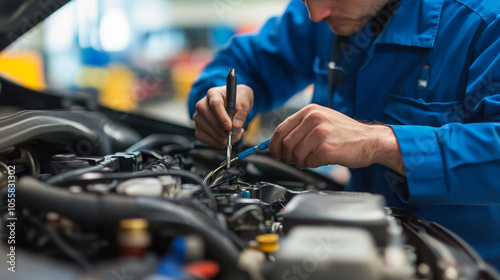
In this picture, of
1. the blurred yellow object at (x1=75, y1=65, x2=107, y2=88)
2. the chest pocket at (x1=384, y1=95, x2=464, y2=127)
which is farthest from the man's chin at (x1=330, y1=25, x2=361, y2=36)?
the blurred yellow object at (x1=75, y1=65, x2=107, y2=88)

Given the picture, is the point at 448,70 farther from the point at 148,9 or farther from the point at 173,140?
the point at 148,9

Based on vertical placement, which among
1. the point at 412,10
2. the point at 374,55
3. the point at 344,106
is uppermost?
the point at 412,10

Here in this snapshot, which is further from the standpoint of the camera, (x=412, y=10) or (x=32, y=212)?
(x=412, y=10)

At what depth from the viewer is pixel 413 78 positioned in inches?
40.3

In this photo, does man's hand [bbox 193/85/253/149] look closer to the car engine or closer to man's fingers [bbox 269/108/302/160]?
man's fingers [bbox 269/108/302/160]

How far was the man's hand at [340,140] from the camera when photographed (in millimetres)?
801

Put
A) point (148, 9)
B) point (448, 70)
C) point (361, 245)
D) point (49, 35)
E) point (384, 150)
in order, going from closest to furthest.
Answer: point (361, 245) < point (384, 150) < point (448, 70) < point (49, 35) < point (148, 9)

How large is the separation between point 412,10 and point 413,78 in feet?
0.51

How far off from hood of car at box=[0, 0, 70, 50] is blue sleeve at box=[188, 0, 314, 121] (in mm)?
492

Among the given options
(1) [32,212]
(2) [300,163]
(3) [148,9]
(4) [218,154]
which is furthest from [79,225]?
(3) [148,9]

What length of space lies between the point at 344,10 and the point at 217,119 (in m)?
0.38

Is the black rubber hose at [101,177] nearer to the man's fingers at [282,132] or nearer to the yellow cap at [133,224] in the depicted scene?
the yellow cap at [133,224]

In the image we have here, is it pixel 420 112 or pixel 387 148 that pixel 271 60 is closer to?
pixel 420 112

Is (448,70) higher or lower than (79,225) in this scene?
higher
